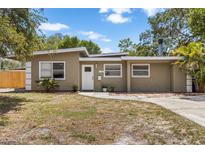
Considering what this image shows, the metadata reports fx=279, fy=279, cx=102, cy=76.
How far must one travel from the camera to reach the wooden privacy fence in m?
28.3

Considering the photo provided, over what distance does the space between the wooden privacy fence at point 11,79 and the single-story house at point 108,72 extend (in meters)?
9.01

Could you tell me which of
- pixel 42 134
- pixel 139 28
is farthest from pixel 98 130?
pixel 139 28

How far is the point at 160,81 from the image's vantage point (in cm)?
2053

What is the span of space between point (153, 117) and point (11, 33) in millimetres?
5562

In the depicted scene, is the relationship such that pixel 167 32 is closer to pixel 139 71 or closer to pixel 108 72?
pixel 139 71

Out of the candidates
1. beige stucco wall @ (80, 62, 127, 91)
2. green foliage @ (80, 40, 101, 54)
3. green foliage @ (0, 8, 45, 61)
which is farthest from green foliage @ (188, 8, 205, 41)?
green foliage @ (80, 40, 101, 54)

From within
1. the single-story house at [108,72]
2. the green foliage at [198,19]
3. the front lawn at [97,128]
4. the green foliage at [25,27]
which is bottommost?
the front lawn at [97,128]

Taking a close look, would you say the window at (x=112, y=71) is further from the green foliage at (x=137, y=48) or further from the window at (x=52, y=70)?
the green foliage at (x=137, y=48)

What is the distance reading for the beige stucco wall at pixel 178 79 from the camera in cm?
1972

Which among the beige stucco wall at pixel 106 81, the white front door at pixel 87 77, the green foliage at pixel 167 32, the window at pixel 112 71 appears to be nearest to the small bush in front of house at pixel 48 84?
the white front door at pixel 87 77

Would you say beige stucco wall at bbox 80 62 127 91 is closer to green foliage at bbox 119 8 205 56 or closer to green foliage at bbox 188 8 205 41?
green foliage at bbox 188 8 205 41

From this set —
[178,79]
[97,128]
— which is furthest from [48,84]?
[97,128]

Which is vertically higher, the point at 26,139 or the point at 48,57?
the point at 48,57
